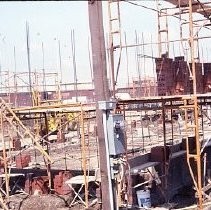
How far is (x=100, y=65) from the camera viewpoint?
720 centimetres

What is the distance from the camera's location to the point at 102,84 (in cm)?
723

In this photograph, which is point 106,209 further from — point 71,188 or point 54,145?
point 54,145

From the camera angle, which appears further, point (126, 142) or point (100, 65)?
point (126, 142)

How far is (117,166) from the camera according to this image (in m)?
7.37

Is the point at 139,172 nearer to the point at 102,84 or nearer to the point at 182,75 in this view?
the point at 182,75

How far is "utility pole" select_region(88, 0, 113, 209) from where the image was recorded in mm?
7160

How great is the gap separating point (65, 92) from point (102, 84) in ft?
154

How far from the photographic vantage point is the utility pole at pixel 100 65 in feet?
23.5

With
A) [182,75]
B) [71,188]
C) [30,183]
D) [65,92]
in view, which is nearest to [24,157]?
[30,183]

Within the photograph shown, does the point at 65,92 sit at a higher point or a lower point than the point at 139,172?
higher

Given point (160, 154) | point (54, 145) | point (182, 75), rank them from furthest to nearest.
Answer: point (54, 145), point (160, 154), point (182, 75)

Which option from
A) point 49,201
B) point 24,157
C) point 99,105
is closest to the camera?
point 99,105

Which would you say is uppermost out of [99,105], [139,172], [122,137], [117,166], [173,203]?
[99,105]

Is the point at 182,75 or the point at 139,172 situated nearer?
the point at 182,75
